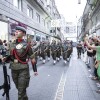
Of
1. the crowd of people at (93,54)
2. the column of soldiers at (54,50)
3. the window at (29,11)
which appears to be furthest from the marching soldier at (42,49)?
the window at (29,11)

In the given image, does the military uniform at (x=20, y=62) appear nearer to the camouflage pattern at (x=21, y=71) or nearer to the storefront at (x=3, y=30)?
the camouflage pattern at (x=21, y=71)

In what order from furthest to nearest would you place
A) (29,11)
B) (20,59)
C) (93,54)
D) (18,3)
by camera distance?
1. (29,11)
2. (18,3)
3. (93,54)
4. (20,59)

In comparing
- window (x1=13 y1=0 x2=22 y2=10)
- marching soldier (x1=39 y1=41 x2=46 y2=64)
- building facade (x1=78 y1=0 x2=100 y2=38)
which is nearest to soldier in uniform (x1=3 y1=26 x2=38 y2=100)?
marching soldier (x1=39 y1=41 x2=46 y2=64)

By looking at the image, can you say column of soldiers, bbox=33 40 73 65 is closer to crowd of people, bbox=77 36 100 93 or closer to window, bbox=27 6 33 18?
crowd of people, bbox=77 36 100 93

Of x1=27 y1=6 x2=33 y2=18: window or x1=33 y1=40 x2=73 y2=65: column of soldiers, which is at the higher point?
x1=27 y1=6 x2=33 y2=18: window

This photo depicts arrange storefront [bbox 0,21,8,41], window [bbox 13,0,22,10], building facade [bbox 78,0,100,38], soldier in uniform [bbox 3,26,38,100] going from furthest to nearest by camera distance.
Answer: building facade [bbox 78,0,100,38], window [bbox 13,0,22,10], storefront [bbox 0,21,8,41], soldier in uniform [bbox 3,26,38,100]

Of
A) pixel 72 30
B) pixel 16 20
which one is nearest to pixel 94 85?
pixel 16 20

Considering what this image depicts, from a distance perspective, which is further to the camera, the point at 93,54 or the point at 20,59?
the point at 93,54

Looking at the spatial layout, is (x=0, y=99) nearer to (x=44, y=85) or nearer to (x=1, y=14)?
(x=44, y=85)

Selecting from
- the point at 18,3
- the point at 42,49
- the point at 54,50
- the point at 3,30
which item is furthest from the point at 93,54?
the point at 18,3

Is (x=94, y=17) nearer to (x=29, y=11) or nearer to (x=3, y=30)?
(x=29, y=11)

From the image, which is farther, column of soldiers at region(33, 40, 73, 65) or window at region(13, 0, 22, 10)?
window at region(13, 0, 22, 10)

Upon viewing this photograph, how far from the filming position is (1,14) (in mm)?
18734

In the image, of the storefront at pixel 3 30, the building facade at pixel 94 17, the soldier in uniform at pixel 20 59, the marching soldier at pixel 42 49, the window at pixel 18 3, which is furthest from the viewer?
the building facade at pixel 94 17
